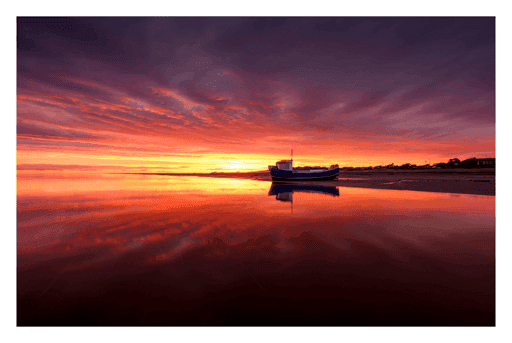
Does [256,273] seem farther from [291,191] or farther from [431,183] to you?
[431,183]

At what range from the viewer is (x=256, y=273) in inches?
171

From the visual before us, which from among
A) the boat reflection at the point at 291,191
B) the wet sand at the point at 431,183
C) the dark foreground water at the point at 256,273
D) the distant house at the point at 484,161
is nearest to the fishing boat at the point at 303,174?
the wet sand at the point at 431,183

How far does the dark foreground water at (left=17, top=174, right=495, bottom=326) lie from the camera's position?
327 cm

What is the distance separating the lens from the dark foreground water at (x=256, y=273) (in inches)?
129

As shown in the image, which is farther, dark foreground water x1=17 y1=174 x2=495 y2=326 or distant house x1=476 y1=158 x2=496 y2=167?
distant house x1=476 y1=158 x2=496 y2=167

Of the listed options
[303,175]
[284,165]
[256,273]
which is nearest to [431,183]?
[303,175]

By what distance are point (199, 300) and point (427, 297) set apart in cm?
384

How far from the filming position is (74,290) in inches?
150

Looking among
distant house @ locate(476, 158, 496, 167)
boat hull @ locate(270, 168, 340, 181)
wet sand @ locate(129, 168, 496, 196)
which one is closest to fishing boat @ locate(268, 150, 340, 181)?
boat hull @ locate(270, 168, 340, 181)

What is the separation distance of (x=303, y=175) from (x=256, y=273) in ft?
139

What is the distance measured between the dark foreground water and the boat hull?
35.9 metres

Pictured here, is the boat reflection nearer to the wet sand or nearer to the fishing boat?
the wet sand

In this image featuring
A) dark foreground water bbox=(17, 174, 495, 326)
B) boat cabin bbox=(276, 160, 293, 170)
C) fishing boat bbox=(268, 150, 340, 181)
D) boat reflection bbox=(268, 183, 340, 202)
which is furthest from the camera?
boat cabin bbox=(276, 160, 293, 170)

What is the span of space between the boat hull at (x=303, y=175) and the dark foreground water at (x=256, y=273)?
3591 centimetres
